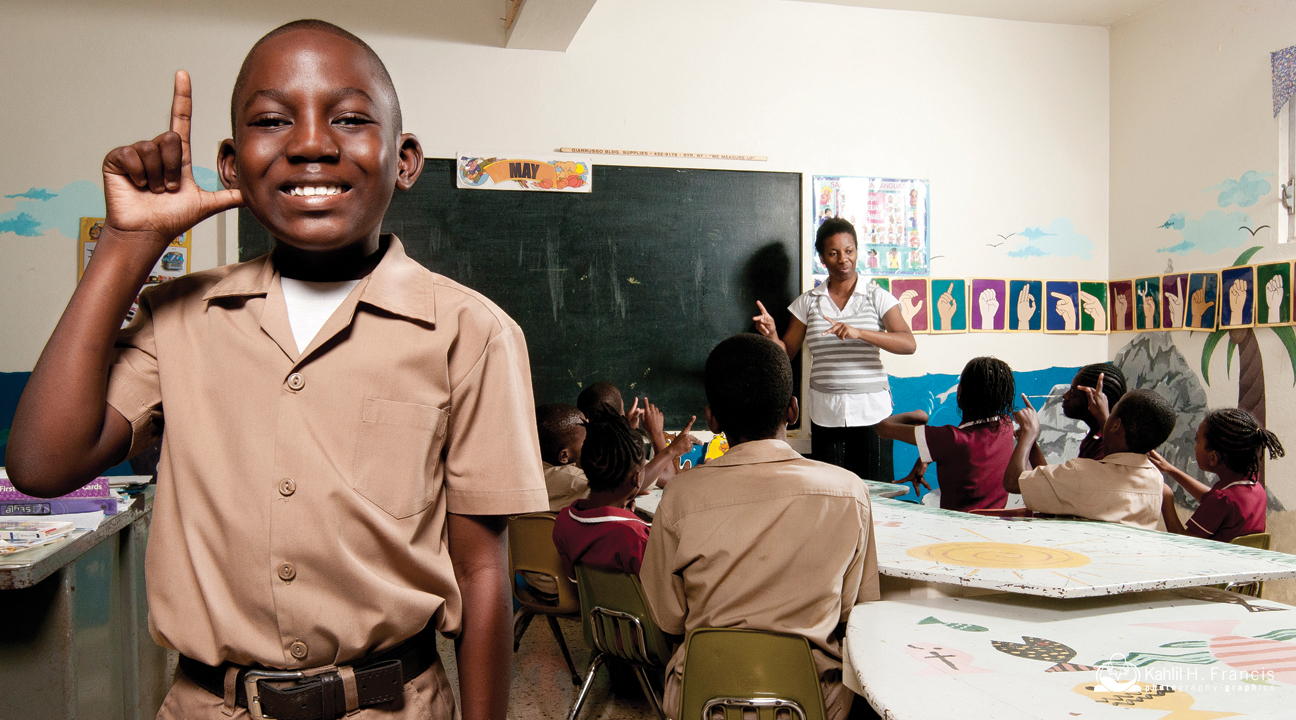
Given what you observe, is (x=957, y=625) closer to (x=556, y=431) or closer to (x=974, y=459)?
(x=974, y=459)

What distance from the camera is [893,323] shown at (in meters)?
3.76

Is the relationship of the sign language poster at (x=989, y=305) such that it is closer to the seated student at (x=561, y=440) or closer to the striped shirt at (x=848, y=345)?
the striped shirt at (x=848, y=345)

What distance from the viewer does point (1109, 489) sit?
227cm

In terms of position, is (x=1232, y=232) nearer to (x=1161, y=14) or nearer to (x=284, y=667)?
(x=1161, y=14)

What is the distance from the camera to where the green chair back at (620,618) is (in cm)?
192

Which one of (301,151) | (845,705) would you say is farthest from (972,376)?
(301,151)

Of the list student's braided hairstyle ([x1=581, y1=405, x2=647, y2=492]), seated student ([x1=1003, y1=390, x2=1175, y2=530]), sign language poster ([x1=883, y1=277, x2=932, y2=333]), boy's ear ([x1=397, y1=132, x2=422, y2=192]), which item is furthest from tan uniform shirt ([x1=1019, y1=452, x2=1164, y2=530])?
boy's ear ([x1=397, y1=132, x2=422, y2=192])

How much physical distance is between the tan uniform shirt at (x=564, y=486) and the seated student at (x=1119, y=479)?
134 cm

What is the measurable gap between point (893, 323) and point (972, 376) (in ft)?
3.05

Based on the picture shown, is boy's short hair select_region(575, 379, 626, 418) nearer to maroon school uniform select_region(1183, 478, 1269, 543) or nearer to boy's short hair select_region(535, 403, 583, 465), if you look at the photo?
boy's short hair select_region(535, 403, 583, 465)

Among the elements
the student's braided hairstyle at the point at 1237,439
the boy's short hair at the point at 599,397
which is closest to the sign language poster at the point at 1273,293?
the student's braided hairstyle at the point at 1237,439

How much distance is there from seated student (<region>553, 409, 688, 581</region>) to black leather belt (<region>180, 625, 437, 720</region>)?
1.21 metres

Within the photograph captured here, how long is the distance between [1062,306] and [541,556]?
3286mm

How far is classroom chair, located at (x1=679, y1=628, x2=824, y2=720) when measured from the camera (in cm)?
146
